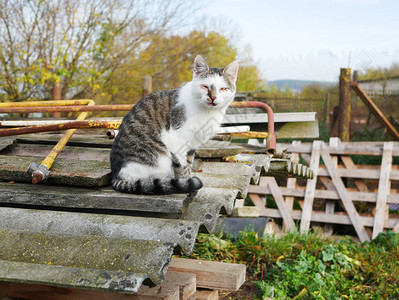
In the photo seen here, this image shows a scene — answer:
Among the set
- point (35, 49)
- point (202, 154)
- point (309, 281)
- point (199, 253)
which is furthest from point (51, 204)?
point (35, 49)

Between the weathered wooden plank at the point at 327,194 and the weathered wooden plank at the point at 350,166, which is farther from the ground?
the weathered wooden plank at the point at 350,166

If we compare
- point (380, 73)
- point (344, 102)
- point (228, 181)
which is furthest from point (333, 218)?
point (228, 181)

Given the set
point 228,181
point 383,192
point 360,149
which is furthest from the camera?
point 360,149

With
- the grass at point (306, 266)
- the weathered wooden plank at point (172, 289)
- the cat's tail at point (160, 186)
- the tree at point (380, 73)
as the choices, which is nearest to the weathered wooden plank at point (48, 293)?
the weathered wooden plank at point (172, 289)

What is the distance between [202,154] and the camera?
3176 millimetres

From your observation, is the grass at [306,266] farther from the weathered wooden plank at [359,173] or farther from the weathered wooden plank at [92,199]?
the weathered wooden plank at [92,199]

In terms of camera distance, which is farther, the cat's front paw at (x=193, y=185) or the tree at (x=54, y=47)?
the tree at (x=54, y=47)

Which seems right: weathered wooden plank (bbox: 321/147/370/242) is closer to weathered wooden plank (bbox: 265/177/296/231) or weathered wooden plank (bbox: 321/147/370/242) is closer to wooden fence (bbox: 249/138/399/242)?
wooden fence (bbox: 249/138/399/242)

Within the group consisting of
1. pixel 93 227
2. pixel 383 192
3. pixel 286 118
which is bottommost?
pixel 383 192

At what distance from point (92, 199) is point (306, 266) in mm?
2952

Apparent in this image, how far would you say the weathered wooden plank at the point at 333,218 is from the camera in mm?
6160

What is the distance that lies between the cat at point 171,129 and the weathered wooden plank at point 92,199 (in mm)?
233

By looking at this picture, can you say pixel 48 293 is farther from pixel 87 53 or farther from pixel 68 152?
pixel 87 53

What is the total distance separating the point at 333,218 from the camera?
21.2ft
